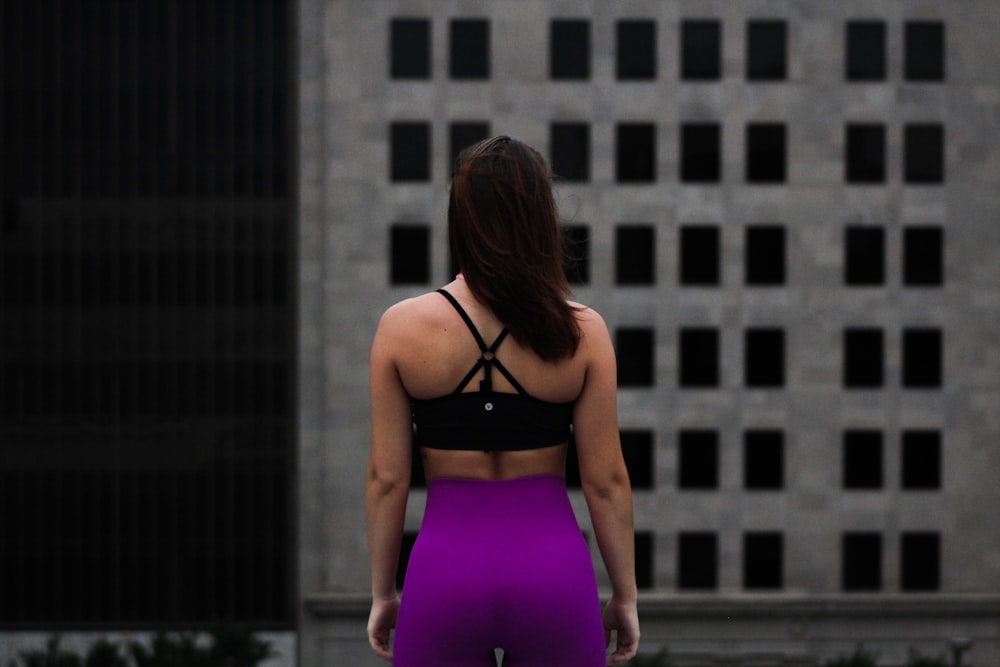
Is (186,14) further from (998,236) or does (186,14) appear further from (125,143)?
(998,236)

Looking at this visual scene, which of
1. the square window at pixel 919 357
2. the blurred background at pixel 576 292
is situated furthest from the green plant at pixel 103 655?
the square window at pixel 919 357

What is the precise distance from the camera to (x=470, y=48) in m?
45.2

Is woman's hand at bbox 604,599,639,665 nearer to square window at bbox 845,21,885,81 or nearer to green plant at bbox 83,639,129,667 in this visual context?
green plant at bbox 83,639,129,667

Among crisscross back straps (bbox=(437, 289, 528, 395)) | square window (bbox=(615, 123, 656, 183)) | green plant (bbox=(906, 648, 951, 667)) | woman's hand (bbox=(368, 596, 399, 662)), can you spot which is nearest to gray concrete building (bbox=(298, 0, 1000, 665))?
square window (bbox=(615, 123, 656, 183))

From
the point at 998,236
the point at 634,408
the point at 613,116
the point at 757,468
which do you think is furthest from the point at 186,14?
the point at 998,236

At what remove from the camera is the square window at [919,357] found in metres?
45.9

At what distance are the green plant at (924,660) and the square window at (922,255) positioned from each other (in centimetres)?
1270

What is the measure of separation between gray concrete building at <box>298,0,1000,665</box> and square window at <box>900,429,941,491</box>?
0.56ft

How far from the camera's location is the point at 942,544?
151 feet

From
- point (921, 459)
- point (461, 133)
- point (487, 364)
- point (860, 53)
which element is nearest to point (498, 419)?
point (487, 364)

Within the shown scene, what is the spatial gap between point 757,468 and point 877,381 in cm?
521

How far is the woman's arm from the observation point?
17.1 feet

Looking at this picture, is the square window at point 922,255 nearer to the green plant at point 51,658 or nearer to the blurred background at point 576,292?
the blurred background at point 576,292

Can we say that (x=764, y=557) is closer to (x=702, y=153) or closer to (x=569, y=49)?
(x=702, y=153)
